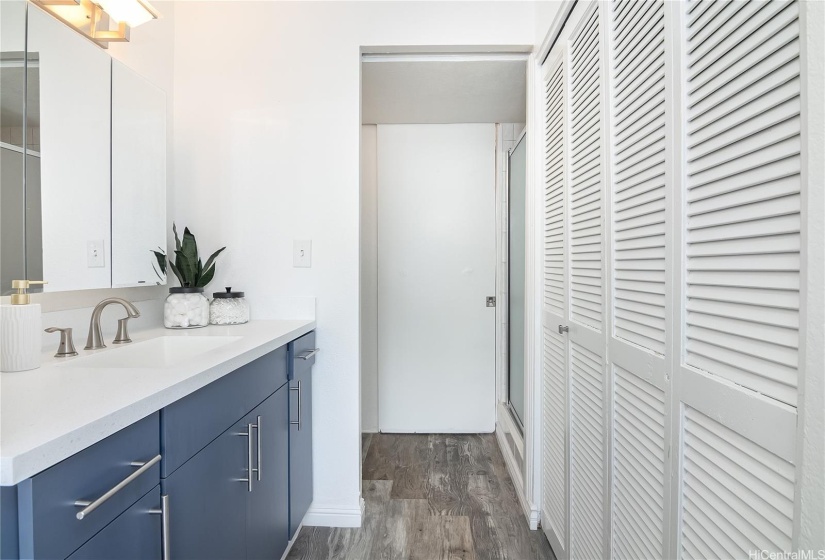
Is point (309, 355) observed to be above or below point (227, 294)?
below

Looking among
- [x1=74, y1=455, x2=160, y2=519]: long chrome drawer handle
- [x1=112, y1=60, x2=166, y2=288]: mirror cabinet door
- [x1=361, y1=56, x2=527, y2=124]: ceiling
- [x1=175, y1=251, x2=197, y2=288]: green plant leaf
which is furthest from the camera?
[x1=361, y1=56, x2=527, y2=124]: ceiling

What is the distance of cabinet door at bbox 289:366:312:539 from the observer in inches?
65.0

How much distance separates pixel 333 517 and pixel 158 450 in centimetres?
129

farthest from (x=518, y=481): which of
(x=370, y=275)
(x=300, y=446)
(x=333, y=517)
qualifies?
(x=370, y=275)

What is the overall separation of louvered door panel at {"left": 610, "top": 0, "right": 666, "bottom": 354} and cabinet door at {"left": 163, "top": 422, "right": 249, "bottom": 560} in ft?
3.42

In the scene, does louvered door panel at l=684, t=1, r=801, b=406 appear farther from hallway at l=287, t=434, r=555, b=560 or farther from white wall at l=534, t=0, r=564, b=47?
hallway at l=287, t=434, r=555, b=560

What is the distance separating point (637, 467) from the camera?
3.34 ft

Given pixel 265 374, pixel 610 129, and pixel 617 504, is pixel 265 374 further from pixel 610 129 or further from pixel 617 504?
pixel 610 129

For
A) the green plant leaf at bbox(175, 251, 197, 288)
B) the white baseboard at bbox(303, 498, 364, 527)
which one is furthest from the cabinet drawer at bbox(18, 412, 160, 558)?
the white baseboard at bbox(303, 498, 364, 527)

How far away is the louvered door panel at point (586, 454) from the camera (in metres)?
1.25

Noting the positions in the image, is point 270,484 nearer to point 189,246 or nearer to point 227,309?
point 227,309

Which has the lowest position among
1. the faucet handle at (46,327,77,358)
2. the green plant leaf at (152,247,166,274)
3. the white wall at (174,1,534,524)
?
the faucet handle at (46,327,77,358)

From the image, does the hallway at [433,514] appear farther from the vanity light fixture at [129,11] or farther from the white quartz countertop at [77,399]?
the vanity light fixture at [129,11]

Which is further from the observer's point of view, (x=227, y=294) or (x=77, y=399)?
(x=227, y=294)
